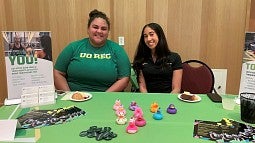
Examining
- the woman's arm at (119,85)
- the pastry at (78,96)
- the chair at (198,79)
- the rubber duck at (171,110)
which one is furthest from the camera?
the chair at (198,79)

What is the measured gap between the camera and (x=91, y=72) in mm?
2115

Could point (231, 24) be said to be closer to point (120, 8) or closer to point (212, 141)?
point (120, 8)

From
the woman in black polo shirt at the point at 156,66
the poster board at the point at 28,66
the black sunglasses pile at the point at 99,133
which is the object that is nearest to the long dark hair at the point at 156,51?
the woman in black polo shirt at the point at 156,66

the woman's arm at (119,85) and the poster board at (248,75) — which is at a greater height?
the poster board at (248,75)

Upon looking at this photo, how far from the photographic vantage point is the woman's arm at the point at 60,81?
2.10 m

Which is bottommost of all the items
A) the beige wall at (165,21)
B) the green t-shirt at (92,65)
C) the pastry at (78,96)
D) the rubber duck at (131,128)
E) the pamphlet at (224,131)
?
the pamphlet at (224,131)

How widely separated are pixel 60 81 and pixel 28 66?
2.10 feet

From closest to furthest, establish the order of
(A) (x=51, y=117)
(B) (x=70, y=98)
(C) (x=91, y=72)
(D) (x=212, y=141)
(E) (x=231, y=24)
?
(D) (x=212, y=141)
(A) (x=51, y=117)
(B) (x=70, y=98)
(C) (x=91, y=72)
(E) (x=231, y=24)

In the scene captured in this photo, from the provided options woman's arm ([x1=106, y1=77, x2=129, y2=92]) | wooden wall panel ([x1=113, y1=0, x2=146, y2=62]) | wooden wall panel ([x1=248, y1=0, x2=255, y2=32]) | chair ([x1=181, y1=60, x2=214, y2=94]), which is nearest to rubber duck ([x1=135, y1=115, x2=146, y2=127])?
woman's arm ([x1=106, y1=77, x2=129, y2=92])

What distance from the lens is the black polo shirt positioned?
2141mm

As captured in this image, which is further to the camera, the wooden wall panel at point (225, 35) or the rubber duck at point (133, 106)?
the wooden wall panel at point (225, 35)

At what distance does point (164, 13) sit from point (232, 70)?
108cm

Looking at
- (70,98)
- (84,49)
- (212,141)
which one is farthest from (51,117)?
(84,49)

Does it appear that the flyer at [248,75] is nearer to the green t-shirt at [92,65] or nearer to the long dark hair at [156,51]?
the long dark hair at [156,51]
